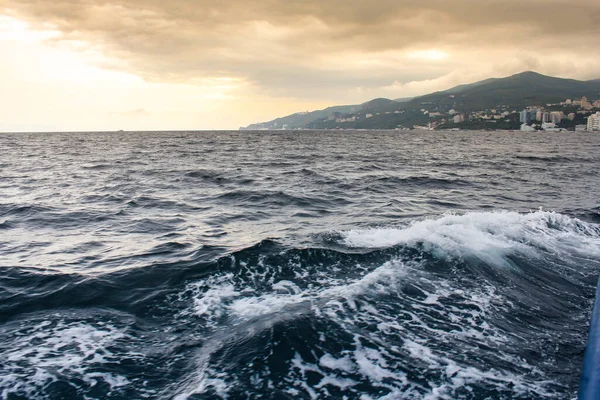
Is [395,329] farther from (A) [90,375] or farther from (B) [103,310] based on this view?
(B) [103,310]

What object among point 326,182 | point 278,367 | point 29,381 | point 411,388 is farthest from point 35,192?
point 411,388

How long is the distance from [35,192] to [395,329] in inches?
882

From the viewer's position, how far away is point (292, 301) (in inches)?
324

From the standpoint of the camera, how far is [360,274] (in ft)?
31.7

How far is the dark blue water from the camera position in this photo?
574cm

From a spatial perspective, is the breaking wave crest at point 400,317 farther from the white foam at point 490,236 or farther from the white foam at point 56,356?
the white foam at point 56,356

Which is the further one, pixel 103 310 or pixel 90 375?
pixel 103 310

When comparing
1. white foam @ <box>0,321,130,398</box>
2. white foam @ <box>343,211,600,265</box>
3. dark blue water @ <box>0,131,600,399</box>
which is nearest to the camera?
white foam @ <box>0,321,130,398</box>

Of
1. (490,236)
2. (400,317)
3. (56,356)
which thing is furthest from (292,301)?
(490,236)

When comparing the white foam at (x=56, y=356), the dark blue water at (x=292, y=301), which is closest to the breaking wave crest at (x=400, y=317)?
the dark blue water at (x=292, y=301)

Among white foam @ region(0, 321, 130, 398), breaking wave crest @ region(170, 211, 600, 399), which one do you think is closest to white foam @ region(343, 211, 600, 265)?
breaking wave crest @ region(170, 211, 600, 399)

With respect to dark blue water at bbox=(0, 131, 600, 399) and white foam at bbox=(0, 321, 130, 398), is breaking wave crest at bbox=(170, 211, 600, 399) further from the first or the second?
white foam at bbox=(0, 321, 130, 398)

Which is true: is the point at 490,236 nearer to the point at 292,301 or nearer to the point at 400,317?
the point at 400,317

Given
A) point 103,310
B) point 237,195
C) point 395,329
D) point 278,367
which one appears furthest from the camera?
Answer: point 237,195
